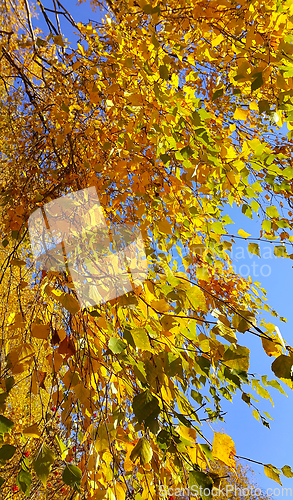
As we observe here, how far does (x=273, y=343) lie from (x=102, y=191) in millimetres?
1590

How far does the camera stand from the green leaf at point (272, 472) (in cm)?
87

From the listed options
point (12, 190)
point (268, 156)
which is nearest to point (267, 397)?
point (268, 156)

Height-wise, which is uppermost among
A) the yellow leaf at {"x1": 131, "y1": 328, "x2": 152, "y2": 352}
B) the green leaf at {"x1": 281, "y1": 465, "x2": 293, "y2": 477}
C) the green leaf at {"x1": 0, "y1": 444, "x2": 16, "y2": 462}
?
the yellow leaf at {"x1": 131, "y1": 328, "x2": 152, "y2": 352}

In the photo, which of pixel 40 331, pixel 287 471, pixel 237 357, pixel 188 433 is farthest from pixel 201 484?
pixel 40 331

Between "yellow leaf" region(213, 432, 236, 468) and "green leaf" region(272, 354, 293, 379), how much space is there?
26cm

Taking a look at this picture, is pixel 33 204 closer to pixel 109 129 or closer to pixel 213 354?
pixel 109 129

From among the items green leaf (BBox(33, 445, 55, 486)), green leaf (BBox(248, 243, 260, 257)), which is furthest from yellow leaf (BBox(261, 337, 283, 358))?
green leaf (BBox(33, 445, 55, 486))

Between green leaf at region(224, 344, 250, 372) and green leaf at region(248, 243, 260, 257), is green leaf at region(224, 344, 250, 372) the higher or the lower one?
the lower one

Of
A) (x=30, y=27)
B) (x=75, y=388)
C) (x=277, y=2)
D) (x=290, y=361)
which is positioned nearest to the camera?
(x=290, y=361)

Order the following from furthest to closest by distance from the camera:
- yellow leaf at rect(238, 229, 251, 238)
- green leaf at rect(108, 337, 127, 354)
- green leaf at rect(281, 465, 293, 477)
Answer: yellow leaf at rect(238, 229, 251, 238) < green leaf at rect(281, 465, 293, 477) < green leaf at rect(108, 337, 127, 354)

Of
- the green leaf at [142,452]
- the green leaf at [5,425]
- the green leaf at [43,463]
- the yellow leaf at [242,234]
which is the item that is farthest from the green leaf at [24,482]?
the yellow leaf at [242,234]

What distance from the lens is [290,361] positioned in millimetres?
714

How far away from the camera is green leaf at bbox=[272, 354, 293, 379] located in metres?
0.71

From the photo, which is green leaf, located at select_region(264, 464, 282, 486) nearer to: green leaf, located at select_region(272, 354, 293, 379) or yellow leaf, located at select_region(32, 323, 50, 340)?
green leaf, located at select_region(272, 354, 293, 379)
